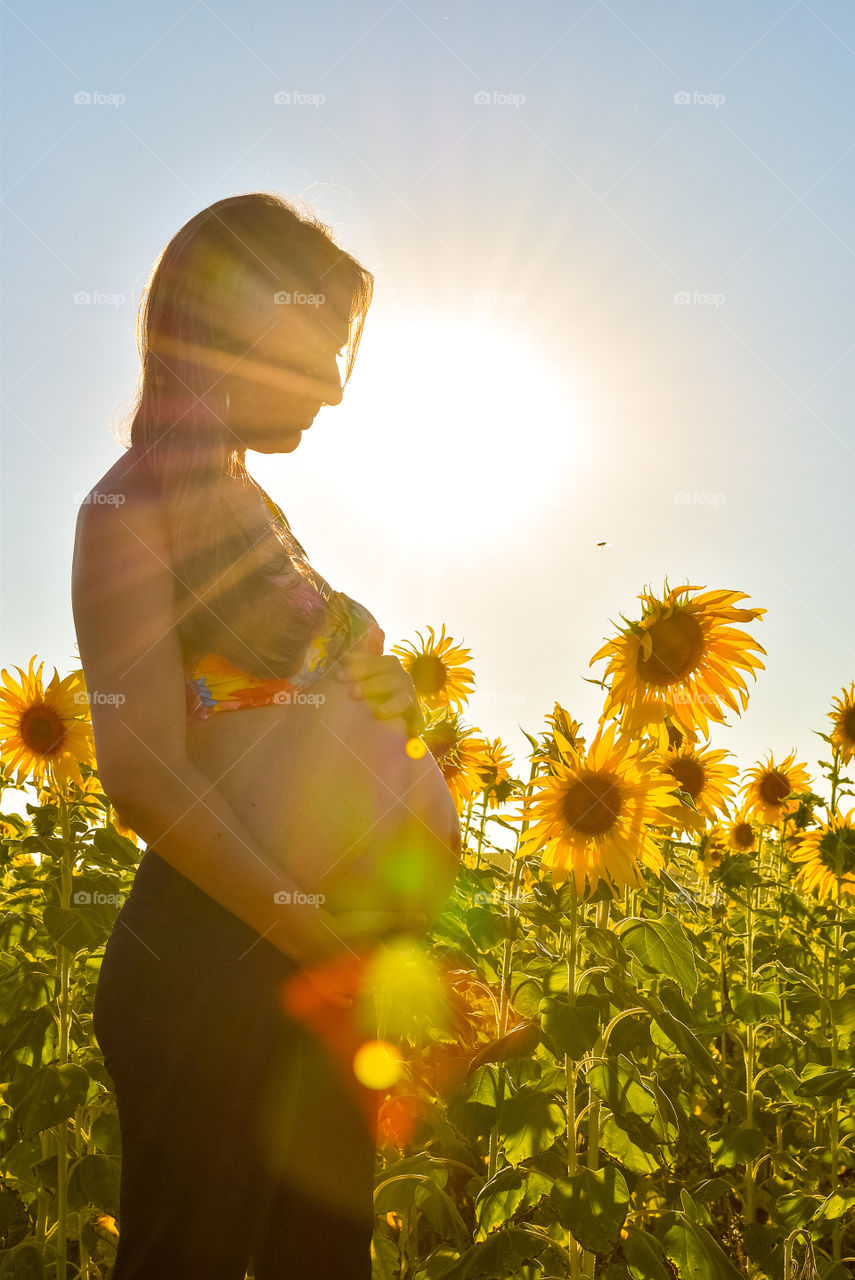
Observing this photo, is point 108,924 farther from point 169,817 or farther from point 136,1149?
point 169,817

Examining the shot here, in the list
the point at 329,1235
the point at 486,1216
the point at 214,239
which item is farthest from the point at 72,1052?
the point at 214,239

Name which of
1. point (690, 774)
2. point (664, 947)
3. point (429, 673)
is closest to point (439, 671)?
point (429, 673)

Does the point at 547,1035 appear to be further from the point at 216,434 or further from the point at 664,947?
the point at 216,434

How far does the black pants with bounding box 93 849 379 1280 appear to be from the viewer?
1.40 meters

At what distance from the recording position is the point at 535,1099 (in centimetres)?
232

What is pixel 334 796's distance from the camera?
5.79 feet

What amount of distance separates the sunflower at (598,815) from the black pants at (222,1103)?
1.24 metres

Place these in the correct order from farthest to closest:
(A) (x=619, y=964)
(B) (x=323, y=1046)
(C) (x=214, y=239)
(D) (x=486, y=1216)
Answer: (A) (x=619, y=964)
(D) (x=486, y=1216)
(C) (x=214, y=239)
(B) (x=323, y=1046)

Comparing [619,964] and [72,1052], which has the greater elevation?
[619,964]

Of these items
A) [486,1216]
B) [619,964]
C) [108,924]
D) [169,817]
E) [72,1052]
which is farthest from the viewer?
[72,1052]

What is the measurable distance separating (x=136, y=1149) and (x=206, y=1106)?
0.42 feet

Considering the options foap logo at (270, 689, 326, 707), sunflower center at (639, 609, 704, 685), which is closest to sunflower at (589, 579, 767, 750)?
sunflower center at (639, 609, 704, 685)

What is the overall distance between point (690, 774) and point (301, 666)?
3.35 meters
